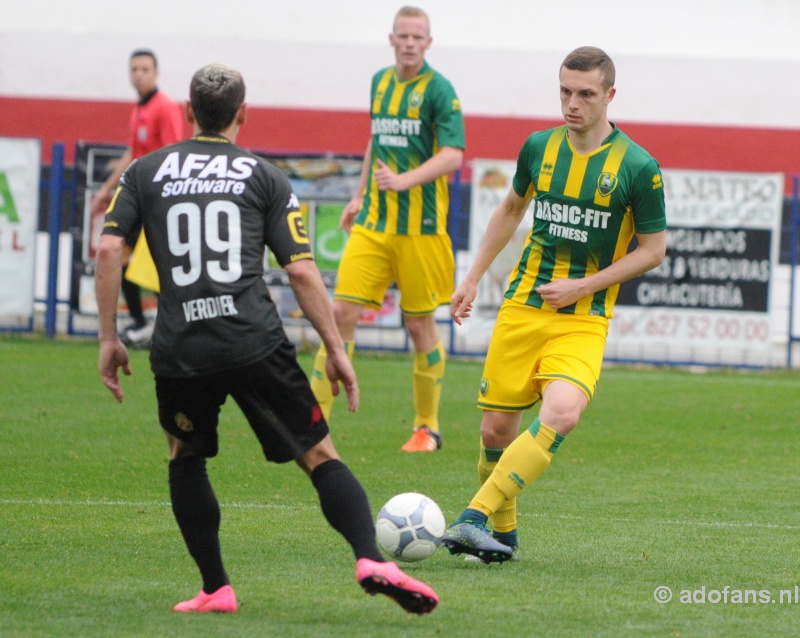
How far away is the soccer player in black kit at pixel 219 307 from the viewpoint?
378cm

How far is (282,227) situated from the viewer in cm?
385

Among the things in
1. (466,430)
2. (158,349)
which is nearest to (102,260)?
(158,349)

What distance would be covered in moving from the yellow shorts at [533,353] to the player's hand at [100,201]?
638cm

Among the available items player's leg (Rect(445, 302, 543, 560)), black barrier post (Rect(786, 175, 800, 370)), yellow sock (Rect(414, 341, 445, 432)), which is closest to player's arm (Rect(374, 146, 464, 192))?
yellow sock (Rect(414, 341, 445, 432))

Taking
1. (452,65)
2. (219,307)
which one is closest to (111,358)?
(219,307)

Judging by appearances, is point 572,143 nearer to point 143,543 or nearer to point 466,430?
point 143,543

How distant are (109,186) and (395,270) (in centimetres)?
392

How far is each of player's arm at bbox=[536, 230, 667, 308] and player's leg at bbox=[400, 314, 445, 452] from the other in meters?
2.68

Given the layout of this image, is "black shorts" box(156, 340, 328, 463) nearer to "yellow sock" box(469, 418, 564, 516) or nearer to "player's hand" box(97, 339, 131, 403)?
"player's hand" box(97, 339, 131, 403)

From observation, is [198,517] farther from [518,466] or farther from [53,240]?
[53,240]

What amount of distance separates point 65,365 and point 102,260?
21.0 feet

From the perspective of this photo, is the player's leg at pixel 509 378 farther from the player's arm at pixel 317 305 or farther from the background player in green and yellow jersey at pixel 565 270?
the player's arm at pixel 317 305

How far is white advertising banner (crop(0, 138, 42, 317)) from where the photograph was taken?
11164mm

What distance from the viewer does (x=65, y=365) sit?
32.8ft
